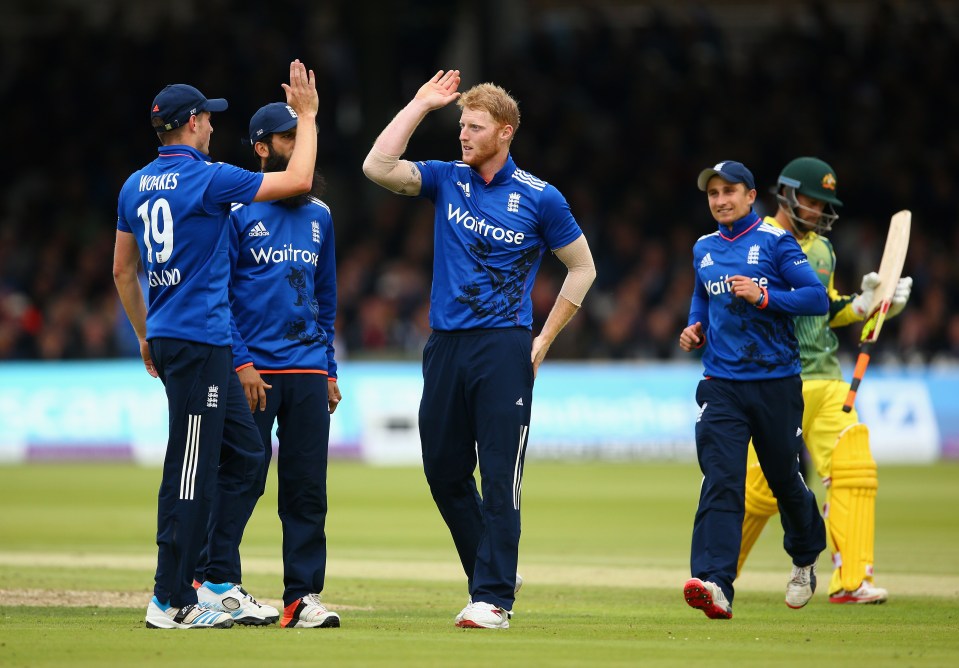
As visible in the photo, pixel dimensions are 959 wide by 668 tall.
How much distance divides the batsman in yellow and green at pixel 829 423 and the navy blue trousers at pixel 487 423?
2502mm

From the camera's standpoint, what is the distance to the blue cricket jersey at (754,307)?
9094mm

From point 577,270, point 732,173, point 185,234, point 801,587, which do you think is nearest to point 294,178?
point 185,234

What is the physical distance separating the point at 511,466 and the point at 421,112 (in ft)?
6.22

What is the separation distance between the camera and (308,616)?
7.91 meters

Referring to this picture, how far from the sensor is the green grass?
272 inches

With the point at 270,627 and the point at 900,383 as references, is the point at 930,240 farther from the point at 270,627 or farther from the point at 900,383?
the point at 270,627

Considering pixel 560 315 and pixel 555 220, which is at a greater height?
pixel 555 220

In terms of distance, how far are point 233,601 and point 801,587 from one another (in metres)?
3.61

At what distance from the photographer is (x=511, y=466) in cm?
801

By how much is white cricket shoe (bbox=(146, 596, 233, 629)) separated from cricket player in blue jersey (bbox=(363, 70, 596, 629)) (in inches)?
50.3

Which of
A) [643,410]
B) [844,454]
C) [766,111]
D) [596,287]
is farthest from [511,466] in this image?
[766,111]

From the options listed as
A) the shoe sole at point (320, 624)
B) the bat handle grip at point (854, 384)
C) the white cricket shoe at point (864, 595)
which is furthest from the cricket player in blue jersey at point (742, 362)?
the shoe sole at point (320, 624)

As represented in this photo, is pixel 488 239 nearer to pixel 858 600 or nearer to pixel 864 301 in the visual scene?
pixel 864 301

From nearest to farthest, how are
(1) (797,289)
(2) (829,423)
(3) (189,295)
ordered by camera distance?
(3) (189,295) → (1) (797,289) → (2) (829,423)
